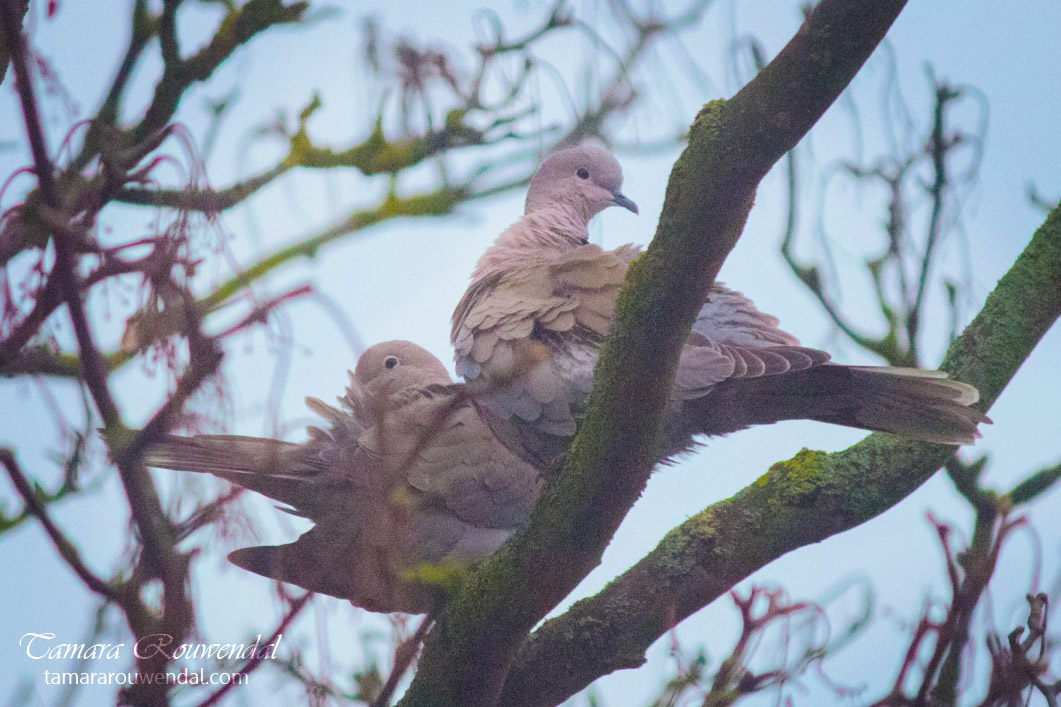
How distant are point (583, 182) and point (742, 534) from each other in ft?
5.80

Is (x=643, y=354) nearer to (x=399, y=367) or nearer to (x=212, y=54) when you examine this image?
(x=212, y=54)

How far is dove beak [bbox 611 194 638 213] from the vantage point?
386cm

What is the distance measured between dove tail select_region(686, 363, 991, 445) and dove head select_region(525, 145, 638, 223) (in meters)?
1.52

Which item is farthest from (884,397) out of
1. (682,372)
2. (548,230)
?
(548,230)

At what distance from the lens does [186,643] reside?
3.28 ft

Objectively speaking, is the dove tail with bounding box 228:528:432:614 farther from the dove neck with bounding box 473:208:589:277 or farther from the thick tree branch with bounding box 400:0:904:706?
the dove neck with bounding box 473:208:589:277

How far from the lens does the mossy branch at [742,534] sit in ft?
8.32

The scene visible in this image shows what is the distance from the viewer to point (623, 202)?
12.6 ft

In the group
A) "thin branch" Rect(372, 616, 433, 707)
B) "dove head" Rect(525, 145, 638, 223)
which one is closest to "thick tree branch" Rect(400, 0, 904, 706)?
"thin branch" Rect(372, 616, 433, 707)

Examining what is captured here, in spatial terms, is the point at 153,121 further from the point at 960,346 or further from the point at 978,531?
the point at 978,531

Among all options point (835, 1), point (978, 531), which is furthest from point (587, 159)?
point (835, 1)

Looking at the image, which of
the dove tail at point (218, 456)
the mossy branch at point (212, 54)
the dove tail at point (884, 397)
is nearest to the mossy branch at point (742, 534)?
the dove tail at point (884, 397)

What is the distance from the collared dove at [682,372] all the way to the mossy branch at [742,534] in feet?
0.71

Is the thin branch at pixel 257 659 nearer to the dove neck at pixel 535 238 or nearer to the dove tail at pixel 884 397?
the dove tail at pixel 884 397
